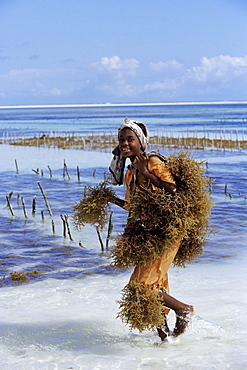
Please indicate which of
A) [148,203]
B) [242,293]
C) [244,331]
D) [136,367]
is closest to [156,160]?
[148,203]

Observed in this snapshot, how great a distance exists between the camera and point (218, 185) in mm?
15336

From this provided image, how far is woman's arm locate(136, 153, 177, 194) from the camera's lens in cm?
383

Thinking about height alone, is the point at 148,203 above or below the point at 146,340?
above

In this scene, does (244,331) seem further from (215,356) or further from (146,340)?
(146,340)

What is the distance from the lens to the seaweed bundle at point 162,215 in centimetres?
382

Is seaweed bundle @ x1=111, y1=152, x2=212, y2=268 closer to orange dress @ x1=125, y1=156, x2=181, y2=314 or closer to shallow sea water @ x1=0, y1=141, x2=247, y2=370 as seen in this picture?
orange dress @ x1=125, y1=156, x2=181, y2=314

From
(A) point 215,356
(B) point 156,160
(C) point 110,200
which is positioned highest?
(B) point 156,160

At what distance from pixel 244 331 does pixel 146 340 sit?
3.13 feet

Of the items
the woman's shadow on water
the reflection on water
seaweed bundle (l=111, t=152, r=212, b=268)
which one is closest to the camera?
seaweed bundle (l=111, t=152, r=212, b=268)

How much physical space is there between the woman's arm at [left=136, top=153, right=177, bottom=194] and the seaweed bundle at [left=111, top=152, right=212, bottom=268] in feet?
0.13

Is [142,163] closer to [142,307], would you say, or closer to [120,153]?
[120,153]

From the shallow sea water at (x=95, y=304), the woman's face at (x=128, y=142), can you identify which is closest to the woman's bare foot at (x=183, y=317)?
the shallow sea water at (x=95, y=304)

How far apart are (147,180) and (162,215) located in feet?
1.01

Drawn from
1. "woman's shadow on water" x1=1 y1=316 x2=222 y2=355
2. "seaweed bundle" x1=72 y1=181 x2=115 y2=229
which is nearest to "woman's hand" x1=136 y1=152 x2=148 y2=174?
"seaweed bundle" x1=72 y1=181 x2=115 y2=229
